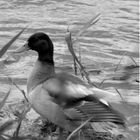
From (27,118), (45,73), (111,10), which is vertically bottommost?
(111,10)

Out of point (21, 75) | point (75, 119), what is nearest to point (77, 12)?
point (21, 75)

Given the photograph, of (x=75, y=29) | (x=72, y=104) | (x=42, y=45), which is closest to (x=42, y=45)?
(x=42, y=45)

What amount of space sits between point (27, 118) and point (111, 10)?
15.6 feet

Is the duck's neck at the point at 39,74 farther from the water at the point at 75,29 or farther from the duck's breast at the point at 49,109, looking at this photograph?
the water at the point at 75,29

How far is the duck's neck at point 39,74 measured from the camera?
5927 millimetres

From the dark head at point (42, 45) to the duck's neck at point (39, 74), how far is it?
71mm

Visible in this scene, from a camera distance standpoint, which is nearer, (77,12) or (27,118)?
(27,118)

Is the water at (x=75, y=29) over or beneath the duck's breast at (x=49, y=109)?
beneath

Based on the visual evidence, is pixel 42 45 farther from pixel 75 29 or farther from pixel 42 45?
pixel 75 29

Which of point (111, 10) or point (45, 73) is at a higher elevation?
point (45, 73)

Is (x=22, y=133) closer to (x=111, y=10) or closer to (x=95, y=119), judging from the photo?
(x=95, y=119)

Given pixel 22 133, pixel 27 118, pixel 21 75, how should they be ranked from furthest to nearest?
pixel 21 75 → pixel 27 118 → pixel 22 133

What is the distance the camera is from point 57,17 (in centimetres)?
991

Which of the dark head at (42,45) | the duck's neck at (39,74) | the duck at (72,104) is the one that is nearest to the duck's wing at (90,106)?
the duck at (72,104)
